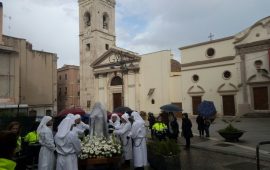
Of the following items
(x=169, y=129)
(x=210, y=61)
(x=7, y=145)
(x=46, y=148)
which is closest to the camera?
(x=7, y=145)

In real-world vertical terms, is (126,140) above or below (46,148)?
below

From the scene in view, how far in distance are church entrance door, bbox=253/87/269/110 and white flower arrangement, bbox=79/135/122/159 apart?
21.9 metres

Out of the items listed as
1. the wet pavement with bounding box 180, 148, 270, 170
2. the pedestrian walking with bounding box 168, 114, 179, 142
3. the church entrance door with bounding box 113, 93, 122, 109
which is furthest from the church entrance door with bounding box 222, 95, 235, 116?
the wet pavement with bounding box 180, 148, 270, 170

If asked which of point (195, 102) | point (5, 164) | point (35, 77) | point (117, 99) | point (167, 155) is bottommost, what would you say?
point (167, 155)

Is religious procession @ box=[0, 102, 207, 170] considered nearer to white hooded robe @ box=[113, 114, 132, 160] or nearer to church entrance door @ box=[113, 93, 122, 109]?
white hooded robe @ box=[113, 114, 132, 160]

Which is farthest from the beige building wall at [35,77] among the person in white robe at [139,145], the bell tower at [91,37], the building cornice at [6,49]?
the person in white robe at [139,145]

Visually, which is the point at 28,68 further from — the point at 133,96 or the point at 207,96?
the point at 207,96

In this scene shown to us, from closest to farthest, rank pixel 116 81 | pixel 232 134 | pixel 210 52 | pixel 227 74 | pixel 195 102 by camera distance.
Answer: pixel 232 134
pixel 227 74
pixel 210 52
pixel 195 102
pixel 116 81

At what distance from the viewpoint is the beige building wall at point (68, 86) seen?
57.8 m

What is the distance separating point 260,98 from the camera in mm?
26172

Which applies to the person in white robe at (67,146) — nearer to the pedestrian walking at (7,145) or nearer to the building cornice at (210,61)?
the pedestrian walking at (7,145)

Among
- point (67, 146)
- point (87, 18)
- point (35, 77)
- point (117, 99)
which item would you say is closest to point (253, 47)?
point (117, 99)

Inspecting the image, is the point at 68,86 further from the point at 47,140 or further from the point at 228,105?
the point at 47,140

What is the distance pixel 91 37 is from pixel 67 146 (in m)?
38.7
